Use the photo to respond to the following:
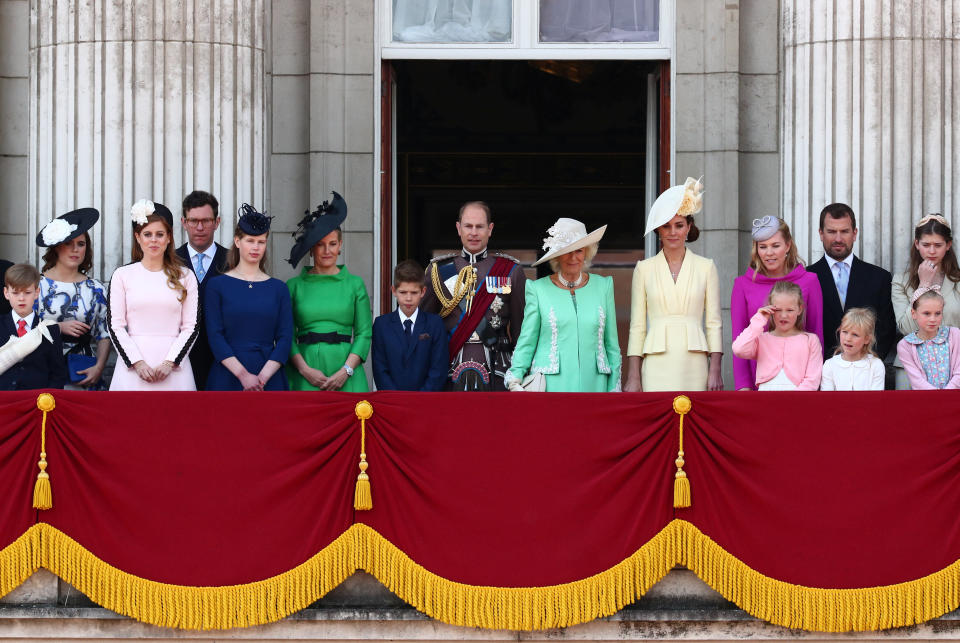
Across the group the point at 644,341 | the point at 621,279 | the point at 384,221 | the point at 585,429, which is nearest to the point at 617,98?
the point at 621,279

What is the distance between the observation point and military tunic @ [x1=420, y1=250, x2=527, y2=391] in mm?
8727

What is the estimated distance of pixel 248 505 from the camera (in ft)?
25.0

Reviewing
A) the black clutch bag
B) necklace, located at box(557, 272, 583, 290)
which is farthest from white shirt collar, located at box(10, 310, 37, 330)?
necklace, located at box(557, 272, 583, 290)

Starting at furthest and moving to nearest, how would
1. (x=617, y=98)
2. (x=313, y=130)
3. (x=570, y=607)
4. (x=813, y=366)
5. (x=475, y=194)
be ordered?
1. (x=475, y=194)
2. (x=617, y=98)
3. (x=313, y=130)
4. (x=813, y=366)
5. (x=570, y=607)

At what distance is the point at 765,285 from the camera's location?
8594mm

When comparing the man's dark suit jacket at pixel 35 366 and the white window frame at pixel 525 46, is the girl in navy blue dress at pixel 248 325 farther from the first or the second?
the white window frame at pixel 525 46

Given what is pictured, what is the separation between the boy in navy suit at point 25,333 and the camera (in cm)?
835

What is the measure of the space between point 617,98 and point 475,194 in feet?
7.33

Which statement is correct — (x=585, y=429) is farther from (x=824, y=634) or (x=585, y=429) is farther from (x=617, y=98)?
(x=617, y=98)

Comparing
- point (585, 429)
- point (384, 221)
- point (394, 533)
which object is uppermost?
point (384, 221)

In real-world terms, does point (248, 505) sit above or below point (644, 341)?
below

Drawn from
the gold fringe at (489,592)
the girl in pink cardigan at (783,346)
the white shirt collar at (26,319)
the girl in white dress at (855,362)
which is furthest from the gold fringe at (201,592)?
the girl in white dress at (855,362)

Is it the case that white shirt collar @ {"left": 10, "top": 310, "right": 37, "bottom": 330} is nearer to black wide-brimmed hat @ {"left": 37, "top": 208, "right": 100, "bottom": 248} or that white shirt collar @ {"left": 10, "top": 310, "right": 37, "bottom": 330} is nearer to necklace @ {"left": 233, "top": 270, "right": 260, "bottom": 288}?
black wide-brimmed hat @ {"left": 37, "top": 208, "right": 100, "bottom": 248}

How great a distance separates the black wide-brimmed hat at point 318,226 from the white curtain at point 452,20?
2.52 metres
